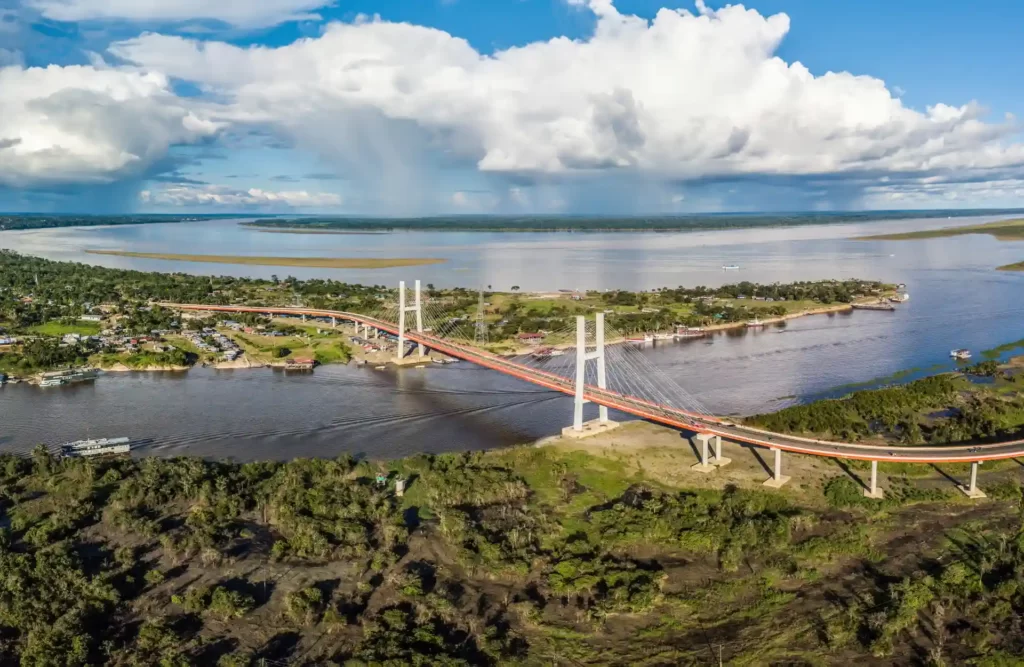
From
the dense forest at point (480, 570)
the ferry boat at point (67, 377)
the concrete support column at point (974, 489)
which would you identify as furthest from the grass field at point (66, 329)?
the concrete support column at point (974, 489)

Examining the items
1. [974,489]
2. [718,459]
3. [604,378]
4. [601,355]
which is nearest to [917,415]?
[974,489]

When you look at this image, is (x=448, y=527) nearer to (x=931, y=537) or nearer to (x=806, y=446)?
(x=806, y=446)

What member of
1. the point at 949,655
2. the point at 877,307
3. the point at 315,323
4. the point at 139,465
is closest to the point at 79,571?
the point at 139,465

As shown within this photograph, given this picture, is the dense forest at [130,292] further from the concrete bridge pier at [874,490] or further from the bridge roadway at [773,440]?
the concrete bridge pier at [874,490]

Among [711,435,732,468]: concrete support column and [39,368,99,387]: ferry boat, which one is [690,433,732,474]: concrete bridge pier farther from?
[39,368,99,387]: ferry boat

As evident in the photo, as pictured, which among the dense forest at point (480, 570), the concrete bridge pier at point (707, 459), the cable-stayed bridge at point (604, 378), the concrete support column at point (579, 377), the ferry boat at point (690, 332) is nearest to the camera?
the dense forest at point (480, 570)

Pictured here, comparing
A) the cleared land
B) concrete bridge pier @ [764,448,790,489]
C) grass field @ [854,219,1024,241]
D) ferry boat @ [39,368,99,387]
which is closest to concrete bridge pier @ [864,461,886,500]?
concrete bridge pier @ [764,448,790,489]
